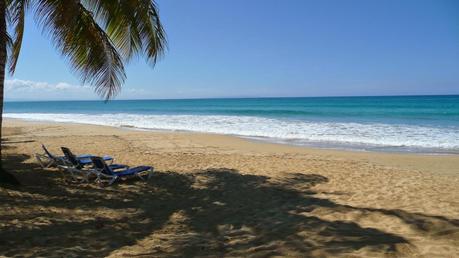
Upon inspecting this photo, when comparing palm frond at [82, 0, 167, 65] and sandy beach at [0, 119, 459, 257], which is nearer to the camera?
sandy beach at [0, 119, 459, 257]

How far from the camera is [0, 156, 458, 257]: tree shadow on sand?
421 centimetres

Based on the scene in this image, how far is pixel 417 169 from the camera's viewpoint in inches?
383

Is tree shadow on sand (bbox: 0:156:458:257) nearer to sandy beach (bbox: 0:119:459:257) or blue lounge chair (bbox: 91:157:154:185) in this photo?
sandy beach (bbox: 0:119:459:257)

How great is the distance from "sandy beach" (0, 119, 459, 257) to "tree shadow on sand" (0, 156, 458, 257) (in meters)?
0.01

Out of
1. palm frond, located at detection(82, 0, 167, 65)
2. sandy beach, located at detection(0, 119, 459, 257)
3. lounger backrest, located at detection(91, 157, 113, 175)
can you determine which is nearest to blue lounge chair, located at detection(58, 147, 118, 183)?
lounger backrest, located at detection(91, 157, 113, 175)

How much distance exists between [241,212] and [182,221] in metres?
0.90

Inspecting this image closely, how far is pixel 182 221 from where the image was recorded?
546cm

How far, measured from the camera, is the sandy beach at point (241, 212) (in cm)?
420

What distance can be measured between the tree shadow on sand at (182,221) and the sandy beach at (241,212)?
0.01 metres

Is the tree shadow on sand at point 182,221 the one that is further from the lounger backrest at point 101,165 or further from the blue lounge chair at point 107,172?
the lounger backrest at point 101,165

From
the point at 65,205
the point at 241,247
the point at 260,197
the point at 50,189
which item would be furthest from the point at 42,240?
the point at 260,197

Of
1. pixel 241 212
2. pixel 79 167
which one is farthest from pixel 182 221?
pixel 79 167

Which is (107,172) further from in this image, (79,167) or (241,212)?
(241,212)

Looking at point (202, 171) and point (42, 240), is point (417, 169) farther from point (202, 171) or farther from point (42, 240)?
point (42, 240)
